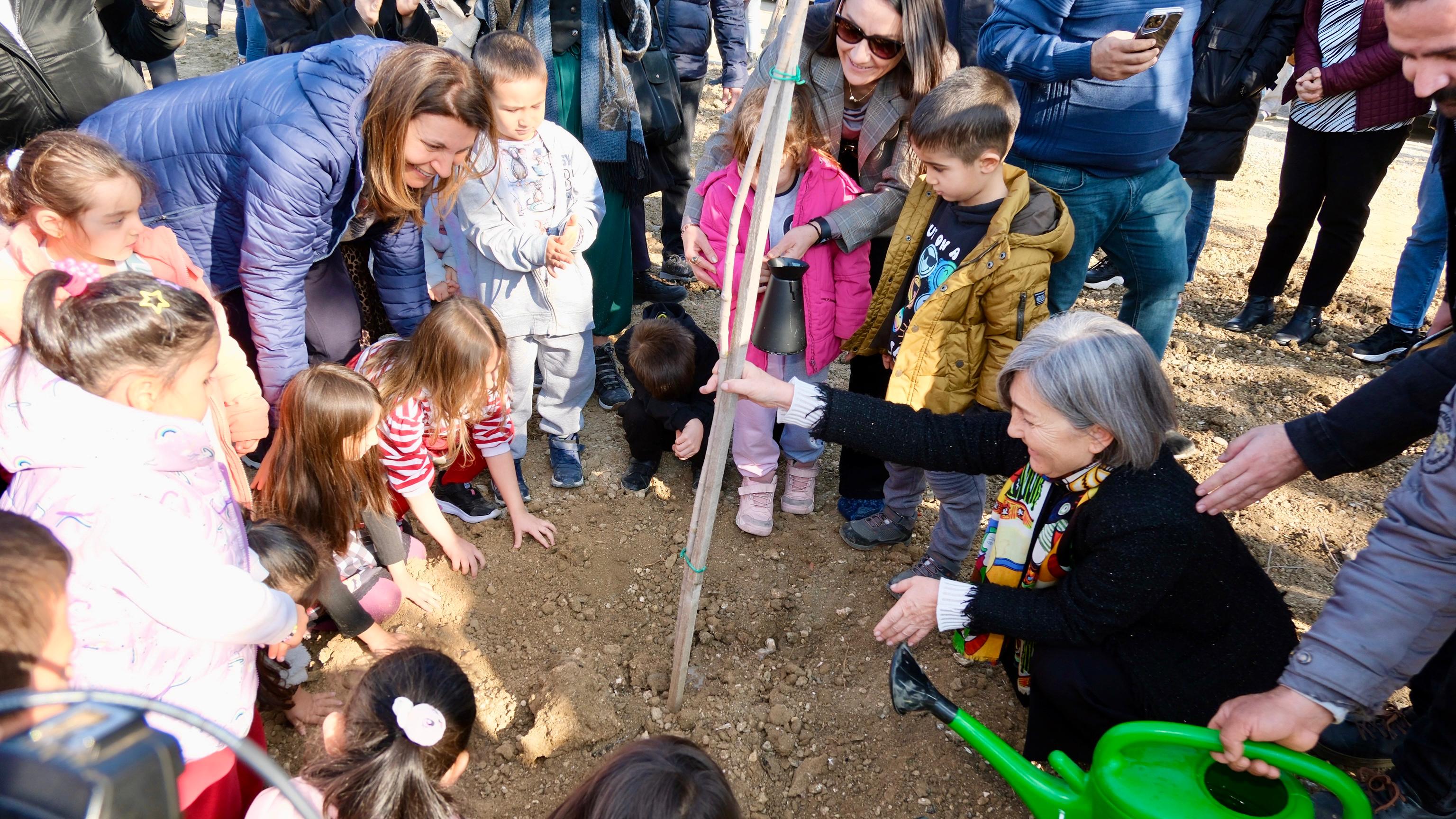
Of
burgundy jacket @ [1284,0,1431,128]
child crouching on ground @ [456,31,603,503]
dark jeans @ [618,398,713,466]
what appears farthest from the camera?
burgundy jacket @ [1284,0,1431,128]

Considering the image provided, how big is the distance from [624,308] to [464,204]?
3.70ft

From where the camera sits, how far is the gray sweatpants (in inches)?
118

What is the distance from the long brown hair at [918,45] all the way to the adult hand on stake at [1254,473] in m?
1.21

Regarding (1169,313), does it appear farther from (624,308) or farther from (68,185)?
(68,185)

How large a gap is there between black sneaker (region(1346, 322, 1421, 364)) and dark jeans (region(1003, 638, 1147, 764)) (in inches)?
111

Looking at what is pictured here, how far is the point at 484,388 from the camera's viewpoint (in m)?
2.54

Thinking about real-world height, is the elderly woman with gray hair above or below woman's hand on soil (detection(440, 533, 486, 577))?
above

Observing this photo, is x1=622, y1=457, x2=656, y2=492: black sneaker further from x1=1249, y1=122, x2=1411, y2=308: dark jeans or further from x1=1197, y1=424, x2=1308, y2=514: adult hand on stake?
x1=1249, y1=122, x2=1411, y2=308: dark jeans

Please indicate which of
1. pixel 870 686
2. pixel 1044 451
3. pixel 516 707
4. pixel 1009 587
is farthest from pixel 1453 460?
pixel 516 707

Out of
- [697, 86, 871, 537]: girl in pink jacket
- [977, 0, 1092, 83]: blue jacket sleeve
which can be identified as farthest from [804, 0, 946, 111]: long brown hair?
[697, 86, 871, 537]: girl in pink jacket

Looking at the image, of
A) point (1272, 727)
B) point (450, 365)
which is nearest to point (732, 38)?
point (450, 365)

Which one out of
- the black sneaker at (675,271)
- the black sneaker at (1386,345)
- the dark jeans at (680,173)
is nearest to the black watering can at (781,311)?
the dark jeans at (680,173)

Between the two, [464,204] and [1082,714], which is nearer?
[1082,714]

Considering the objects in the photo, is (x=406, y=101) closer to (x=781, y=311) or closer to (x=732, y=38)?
(x=781, y=311)
